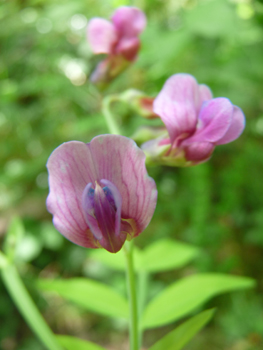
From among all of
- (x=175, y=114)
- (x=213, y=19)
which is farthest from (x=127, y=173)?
(x=213, y=19)

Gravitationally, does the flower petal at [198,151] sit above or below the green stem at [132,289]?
above

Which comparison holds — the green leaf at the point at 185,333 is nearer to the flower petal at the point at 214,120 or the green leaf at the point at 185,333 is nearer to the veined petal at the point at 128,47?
the flower petal at the point at 214,120

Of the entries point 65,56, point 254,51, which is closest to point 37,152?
point 65,56

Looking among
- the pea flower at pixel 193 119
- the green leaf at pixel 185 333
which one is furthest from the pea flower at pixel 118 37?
the green leaf at pixel 185 333

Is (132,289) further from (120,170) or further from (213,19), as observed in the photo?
(213,19)

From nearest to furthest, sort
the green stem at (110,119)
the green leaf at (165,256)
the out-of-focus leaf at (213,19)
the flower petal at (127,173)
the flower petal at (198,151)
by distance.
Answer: the flower petal at (127,173) < the flower petal at (198,151) < the green stem at (110,119) < the green leaf at (165,256) < the out-of-focus leaf at (213,19)

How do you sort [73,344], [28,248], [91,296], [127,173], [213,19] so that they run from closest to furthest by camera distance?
[127,173], [73,344], [91,296], [213,19], [28,248]

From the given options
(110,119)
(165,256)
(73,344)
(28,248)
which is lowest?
(28,248)

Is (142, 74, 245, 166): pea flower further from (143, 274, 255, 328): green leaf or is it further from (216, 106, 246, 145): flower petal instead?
(143, 274, 255, 328): green leaf

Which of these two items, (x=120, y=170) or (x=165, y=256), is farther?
(x=165, y=256)
